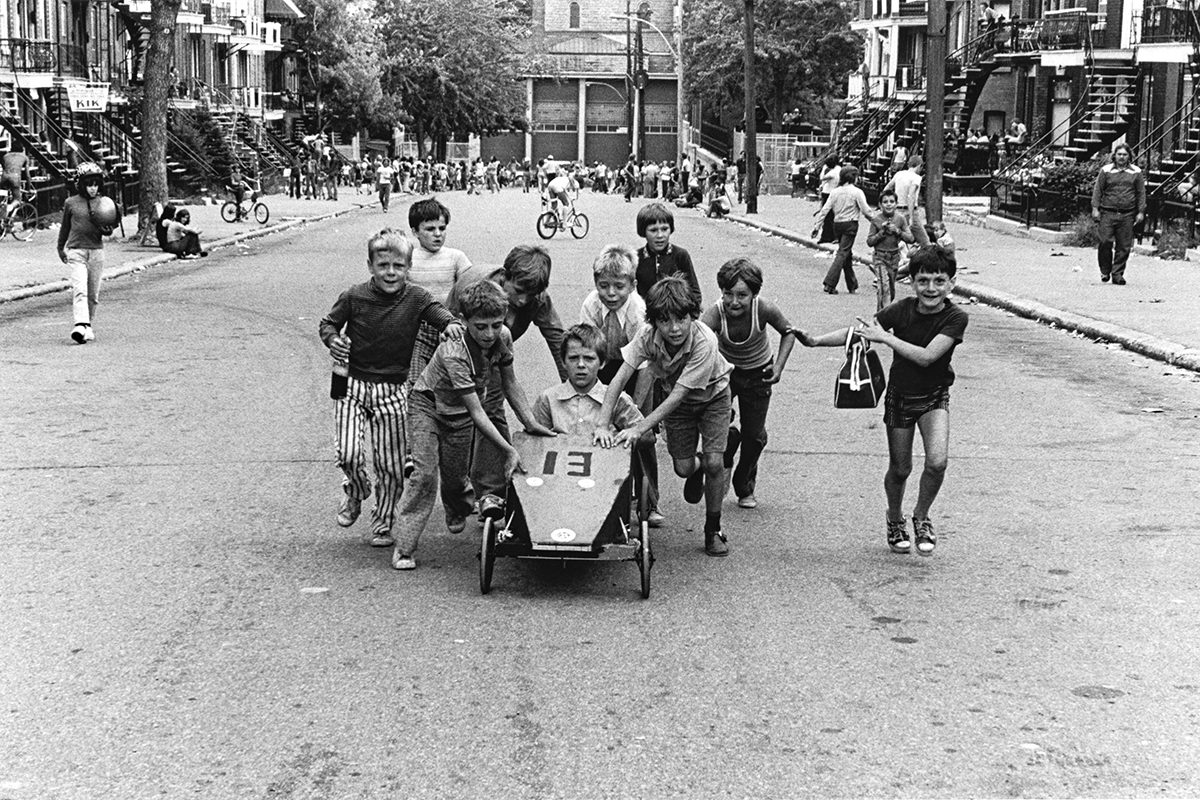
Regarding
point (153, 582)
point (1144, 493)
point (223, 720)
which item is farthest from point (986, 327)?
point (223, 720)

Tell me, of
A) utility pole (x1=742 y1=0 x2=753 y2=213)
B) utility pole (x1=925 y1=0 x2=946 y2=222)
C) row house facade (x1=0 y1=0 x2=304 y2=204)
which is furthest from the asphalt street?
utility pole (x1=742 y1=0 x2=753 y2=213)

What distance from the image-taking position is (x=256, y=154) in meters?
63.1

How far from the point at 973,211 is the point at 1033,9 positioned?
11.7 meters

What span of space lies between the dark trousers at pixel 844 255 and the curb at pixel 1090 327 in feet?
5.04

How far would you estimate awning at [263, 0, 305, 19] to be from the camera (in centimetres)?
7550

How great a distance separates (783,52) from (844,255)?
59349mm

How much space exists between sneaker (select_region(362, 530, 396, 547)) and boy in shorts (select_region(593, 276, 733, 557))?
Result: 4.33 ft

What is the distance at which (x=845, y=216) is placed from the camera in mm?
22484

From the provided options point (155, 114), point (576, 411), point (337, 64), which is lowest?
point (576, 411)

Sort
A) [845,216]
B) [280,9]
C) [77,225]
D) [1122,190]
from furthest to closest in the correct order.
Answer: [280,9] < [1122,190] < [845,216] < [77,225]

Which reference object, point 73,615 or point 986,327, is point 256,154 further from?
point 73,615

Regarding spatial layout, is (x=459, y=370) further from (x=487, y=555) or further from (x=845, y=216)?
(x=845, y=216)

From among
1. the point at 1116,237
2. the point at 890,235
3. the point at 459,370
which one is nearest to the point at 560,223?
the point at 1116,237

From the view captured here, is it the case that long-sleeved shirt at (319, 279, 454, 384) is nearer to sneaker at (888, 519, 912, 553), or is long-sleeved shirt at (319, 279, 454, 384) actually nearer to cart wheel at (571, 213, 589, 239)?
sneaker at (888, 519, 912, 553)
